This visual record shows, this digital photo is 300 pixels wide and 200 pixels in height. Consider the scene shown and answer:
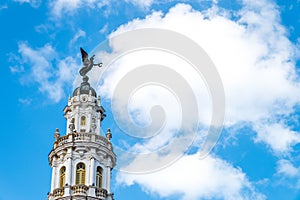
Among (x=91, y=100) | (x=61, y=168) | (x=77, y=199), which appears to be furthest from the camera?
(x=91, y=100)

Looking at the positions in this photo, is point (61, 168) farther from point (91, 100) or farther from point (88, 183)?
point (91, 100)

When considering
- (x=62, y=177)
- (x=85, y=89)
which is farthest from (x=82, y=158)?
(x=85, y=89)

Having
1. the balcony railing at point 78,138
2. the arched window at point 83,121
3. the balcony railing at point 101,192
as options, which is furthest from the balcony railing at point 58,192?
the arched window at point 83,121

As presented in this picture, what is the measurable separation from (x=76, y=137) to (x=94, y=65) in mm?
11155

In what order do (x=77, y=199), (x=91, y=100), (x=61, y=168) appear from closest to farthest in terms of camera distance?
(x=77, y=199), (x=61, y=168), (x=91, y=100)

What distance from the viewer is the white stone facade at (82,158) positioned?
207 ft

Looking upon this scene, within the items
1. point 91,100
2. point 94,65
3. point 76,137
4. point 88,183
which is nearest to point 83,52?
point 94,65

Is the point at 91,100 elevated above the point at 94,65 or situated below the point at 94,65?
below

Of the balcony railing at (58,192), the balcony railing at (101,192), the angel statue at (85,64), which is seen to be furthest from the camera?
the angel statue at (85,64)

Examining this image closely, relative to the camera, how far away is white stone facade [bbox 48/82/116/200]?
6312cm

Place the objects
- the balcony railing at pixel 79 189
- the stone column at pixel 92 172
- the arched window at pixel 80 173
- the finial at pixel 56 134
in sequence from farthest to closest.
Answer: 1. the finial at pixel 56 134
2. the arched window at pixel 80 173
3. the stone column at pixel 92 172
4. the balcony railing at pixel 79 189

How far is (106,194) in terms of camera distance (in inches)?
2527

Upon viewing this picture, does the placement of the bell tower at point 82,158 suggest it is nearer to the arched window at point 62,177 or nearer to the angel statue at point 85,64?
the arched window at point 62,177

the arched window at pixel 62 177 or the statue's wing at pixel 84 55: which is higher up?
the statue's wing at pixel 84 55
